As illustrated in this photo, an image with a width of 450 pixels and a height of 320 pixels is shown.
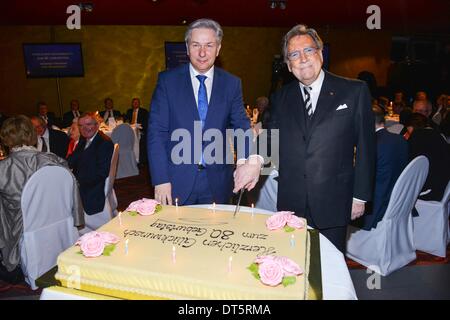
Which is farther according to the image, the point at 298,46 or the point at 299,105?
the point at 299,105

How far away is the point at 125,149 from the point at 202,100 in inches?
194

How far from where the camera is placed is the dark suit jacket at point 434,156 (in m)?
3.88

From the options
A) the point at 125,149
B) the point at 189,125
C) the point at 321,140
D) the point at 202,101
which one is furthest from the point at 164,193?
the point at 125,149

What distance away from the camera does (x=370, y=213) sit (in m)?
3.45

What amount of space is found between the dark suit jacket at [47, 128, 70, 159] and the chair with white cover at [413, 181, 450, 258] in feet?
14.8

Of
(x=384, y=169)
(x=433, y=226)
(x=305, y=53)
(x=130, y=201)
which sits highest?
(x=305, y=53)

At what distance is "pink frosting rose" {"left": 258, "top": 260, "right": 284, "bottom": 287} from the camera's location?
1.39 metres

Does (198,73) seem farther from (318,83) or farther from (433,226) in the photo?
(433,226)

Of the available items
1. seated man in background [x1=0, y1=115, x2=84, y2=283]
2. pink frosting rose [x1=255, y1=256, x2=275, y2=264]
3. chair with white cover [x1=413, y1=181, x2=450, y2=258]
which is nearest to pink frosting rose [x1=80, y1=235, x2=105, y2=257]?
pink frosting rose [x1=255, y1=256, x2=275, y2=264]

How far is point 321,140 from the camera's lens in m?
2.32

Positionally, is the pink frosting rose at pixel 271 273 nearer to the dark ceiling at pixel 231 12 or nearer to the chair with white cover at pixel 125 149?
the chair with white cover at pixel 125 149
